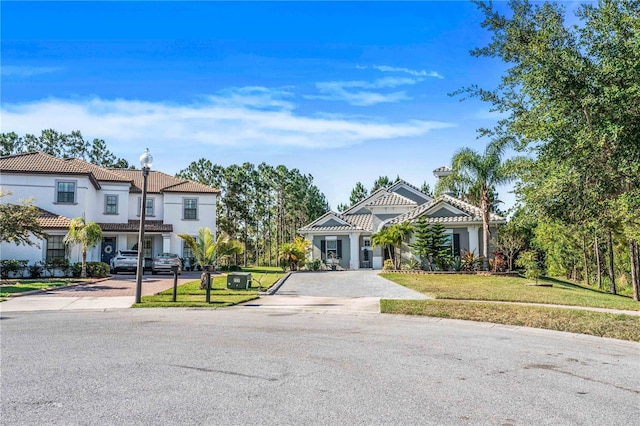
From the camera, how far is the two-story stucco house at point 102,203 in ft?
103

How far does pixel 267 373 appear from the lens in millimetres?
6633

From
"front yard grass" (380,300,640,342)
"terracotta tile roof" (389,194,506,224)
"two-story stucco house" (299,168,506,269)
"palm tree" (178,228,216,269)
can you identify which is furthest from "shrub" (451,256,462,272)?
"front yard grass" (380,300,640,342)

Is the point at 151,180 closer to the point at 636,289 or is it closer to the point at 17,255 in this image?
the point at 17,255

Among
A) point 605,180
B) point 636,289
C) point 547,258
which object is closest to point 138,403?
point 605,180

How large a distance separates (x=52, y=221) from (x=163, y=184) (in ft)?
35.7

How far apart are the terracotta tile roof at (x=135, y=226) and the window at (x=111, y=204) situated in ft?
3.64

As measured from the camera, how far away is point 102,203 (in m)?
37.4

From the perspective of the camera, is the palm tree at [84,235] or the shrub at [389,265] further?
the shrub at [389,265]

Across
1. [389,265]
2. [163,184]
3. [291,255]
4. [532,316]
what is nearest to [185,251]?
[163,184]

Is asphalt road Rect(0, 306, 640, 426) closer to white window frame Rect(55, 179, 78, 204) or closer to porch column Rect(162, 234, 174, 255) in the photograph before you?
white window frame Rect(55, 179, 78, 204)

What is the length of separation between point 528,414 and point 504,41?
51.1 feet

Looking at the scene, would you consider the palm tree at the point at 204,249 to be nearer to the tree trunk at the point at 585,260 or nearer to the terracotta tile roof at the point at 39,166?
the terracotta tile roof at the point at 39,166

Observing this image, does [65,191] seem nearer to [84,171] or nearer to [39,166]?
[84,171]

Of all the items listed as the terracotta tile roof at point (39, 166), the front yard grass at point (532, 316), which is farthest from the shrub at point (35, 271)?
the front yard grass at point (532, 316)
